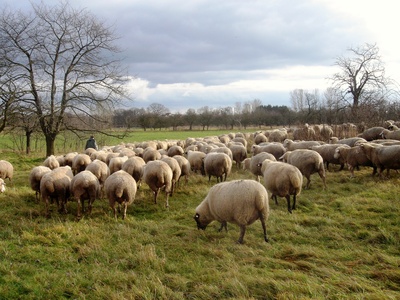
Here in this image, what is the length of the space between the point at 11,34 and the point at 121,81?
695 centimetres

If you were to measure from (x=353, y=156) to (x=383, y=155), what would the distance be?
1.24 metres

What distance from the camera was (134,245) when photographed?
655cm

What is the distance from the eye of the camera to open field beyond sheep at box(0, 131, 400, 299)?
15.3 feet

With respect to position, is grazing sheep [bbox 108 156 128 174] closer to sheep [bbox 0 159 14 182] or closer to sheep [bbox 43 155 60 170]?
sheep [bbox 43 155 60 170]

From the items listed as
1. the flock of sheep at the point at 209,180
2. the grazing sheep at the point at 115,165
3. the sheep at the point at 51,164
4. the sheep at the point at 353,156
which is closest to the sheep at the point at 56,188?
the flock of sheep at the point at 209,180

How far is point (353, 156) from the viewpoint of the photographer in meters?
12.5

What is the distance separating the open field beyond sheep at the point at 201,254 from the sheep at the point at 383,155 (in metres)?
1.70

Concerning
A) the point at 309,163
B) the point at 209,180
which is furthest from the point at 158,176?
the point at 309,163

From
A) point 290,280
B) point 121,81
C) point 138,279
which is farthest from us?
point 121,81

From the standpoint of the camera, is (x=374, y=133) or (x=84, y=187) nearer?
(x=84, y=187)

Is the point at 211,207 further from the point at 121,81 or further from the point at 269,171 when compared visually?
the point at 121,81

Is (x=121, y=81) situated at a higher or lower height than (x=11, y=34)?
lower

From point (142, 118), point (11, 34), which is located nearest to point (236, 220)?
point (11, 34)

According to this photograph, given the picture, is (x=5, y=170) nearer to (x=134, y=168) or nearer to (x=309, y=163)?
(x=134, y=168)
